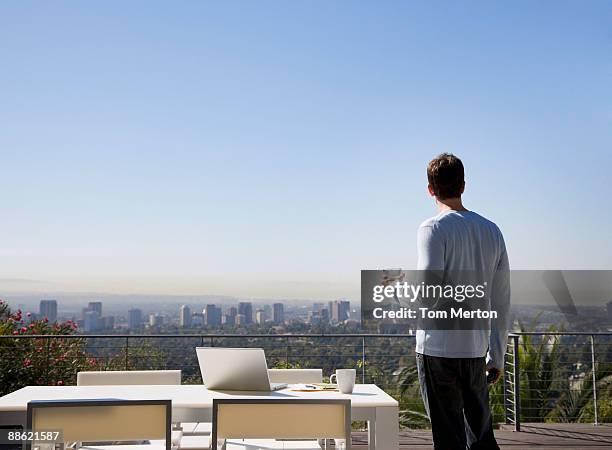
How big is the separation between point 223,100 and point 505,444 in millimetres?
5997

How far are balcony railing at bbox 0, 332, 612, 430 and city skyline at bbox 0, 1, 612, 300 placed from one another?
226 cm

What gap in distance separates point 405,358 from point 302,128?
3.79 m

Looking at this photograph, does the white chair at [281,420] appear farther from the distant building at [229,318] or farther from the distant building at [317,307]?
the distant building at [229,318]

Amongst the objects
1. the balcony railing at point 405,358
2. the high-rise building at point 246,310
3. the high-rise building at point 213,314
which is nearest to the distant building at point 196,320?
the high-rise building at point 213,314

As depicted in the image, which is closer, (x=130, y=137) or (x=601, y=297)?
(x=601, y=297)

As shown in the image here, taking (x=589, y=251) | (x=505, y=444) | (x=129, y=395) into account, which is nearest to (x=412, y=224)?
(x=589, y=251)

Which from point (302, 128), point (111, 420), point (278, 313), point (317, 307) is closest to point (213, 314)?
point (278, 313)

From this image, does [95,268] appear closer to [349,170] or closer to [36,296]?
[36,296]

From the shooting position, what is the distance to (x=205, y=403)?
246 cm

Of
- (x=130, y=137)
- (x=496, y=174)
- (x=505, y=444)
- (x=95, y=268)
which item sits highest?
(x=130, y=137)

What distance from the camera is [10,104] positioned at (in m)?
9.23

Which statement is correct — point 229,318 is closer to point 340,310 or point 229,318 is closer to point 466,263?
point 340,310

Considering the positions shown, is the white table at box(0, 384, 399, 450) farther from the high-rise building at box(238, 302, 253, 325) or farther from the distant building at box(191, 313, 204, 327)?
the high-rise building at box(238, 302, 253, 325)

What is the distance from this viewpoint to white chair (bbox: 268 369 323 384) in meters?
3.37
